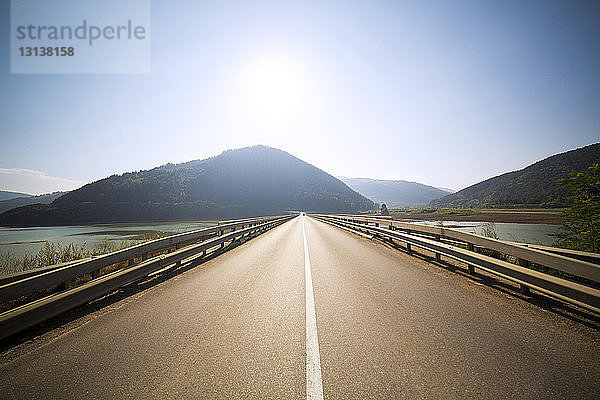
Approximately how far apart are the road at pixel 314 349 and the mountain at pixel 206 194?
76.1 meters

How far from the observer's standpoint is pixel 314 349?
291cm

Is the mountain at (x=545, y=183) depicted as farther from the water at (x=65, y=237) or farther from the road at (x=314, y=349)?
the water at (x=65, y=237)

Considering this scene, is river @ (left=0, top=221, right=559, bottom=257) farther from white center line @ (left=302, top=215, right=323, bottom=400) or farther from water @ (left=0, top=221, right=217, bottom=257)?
white center line @ (left=302, top=215, right=323, bottom=400)

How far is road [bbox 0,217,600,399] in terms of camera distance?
7.36 ft

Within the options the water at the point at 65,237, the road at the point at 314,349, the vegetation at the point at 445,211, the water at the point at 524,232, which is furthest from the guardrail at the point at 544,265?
the vegetation at the point at 445,211

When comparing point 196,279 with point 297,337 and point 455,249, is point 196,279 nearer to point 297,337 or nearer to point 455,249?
point 297,337

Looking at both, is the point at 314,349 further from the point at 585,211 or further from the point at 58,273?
the point at 585,211

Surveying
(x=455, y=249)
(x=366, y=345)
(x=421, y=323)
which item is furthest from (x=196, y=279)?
(x=455, y=249)

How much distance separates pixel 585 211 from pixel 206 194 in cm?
12032

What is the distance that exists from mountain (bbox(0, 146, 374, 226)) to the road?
76.1 meters

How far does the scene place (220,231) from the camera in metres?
11.7

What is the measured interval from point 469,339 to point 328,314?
6.05 feet

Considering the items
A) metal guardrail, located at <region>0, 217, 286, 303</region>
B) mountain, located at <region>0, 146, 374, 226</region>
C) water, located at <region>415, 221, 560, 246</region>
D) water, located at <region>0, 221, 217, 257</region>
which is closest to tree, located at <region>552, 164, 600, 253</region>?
water, located at <region>415, 221, 560, 246</region>

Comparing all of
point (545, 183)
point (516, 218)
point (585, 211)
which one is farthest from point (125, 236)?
point (545, 183)
